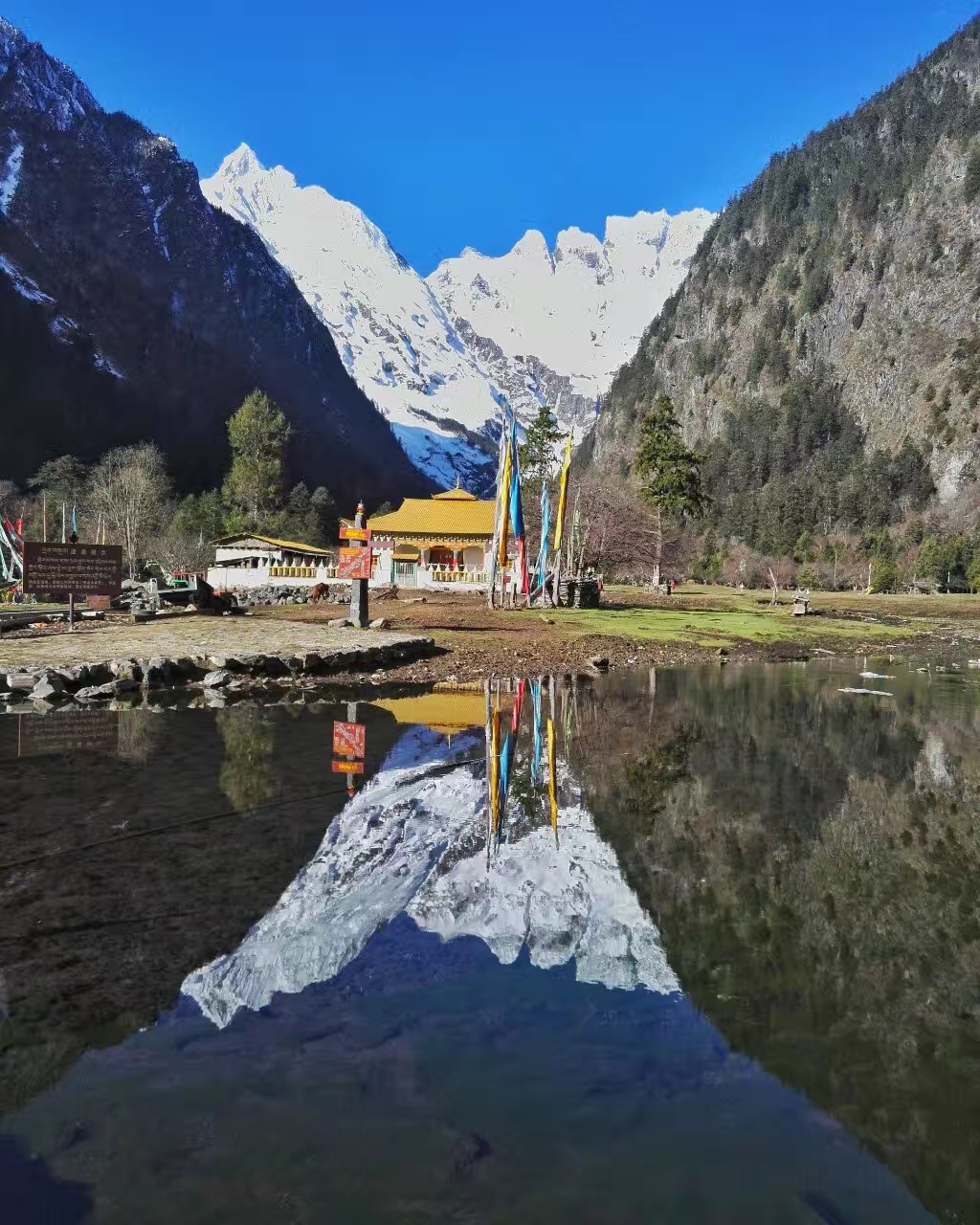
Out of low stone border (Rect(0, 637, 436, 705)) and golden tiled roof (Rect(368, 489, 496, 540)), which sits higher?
golden tiled roof (Rect(368, 489, 496, 540))

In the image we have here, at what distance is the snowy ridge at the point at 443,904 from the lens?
217 inches

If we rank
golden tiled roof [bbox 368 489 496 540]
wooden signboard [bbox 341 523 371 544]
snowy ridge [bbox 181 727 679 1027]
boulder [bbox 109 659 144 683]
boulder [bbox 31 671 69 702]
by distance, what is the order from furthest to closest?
golden tiled roof [bbox 368 489 496 540] < wooden signboard [bbox 341 523 371 544] < boulder [bbox 109 659 144 683] < boulder [bbox 31 671 69 702] < snowy ridge [bbox 181 727 679 1027]

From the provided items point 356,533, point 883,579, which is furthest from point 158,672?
point 883,579

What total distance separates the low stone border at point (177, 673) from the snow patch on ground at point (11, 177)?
177 m

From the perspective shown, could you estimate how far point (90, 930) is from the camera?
19.7ft

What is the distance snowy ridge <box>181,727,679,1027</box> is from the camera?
217 inches

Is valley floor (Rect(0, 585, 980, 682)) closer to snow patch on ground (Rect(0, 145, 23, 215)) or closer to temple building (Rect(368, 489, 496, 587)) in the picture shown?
temple building (Rect(368, 489, 496, 587))

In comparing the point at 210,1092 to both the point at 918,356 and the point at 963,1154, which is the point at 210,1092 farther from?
the point at 918,356

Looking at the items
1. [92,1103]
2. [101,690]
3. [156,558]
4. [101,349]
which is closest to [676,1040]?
[92,1103]

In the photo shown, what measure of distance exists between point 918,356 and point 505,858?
199921mm

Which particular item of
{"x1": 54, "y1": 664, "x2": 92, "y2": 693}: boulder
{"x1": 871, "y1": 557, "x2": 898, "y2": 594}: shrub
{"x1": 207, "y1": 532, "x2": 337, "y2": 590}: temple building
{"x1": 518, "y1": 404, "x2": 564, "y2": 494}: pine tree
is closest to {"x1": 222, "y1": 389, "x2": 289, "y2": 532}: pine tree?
{"x1": 207, "y1": 532, "x2": 337, "y2": 590}: temple building

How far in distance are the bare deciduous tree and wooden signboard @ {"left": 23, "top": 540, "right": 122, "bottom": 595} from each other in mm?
39575

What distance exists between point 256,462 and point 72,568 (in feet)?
320

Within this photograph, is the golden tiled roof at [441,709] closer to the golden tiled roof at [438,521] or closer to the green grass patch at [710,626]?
the green grass patch at [710,626]
